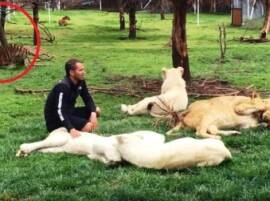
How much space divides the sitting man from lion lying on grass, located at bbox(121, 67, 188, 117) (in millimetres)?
1604

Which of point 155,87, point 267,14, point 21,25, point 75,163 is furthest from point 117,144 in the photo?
point 21,25

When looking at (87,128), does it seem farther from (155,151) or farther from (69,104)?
(155,151)

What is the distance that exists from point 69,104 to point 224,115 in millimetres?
2074

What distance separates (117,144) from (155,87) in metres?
7.07

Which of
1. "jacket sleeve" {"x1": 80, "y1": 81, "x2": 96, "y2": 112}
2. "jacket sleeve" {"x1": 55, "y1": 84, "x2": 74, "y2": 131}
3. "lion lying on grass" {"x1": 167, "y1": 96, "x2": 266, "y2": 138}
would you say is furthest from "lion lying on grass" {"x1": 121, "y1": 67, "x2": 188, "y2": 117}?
"jacket sleeve" {"x1": 55, "y1": 84, "x2": 74, "y2": 131}

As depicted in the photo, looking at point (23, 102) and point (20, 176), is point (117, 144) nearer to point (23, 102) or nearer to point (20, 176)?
point (20, 176)

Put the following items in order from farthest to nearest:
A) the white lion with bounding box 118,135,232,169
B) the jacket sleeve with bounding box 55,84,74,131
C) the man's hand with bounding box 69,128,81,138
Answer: the jacket sleeve with bounding box 55,84,74,131
the man's hand with bounding box 69,128,81,138
the white lion with bounding box 118,135,232,169

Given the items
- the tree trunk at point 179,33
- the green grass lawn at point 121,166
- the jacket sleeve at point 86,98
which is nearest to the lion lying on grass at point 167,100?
the green grass lawn at point 121,166

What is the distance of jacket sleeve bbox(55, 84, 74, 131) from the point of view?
8295mm

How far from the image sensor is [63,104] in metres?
8.50

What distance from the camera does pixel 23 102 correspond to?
42.0ft

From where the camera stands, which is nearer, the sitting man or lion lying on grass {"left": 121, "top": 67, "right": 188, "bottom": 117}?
the sitting man

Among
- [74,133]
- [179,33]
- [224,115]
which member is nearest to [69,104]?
[74,133]

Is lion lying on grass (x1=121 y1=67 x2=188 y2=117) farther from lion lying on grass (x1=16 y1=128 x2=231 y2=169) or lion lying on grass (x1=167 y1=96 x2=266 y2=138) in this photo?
lion lying on grass (x1=16 y1=128 x2=231 y2=169)
